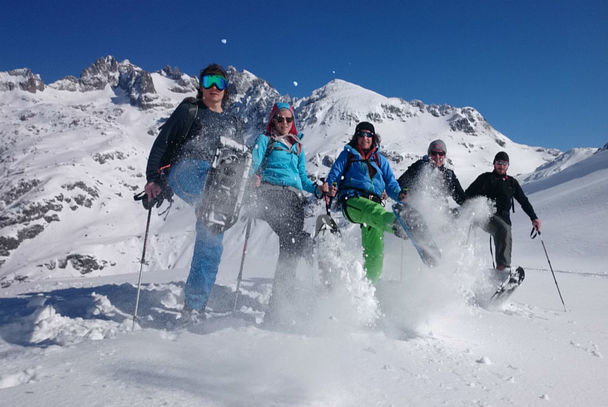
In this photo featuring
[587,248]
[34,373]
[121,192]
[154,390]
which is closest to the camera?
[154,390]

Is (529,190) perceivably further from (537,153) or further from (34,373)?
(537,153)

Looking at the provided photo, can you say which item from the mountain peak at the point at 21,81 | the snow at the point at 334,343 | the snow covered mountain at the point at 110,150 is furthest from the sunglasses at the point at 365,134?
the mountain peak at the point at 21,81

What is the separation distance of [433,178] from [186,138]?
401 centimetres

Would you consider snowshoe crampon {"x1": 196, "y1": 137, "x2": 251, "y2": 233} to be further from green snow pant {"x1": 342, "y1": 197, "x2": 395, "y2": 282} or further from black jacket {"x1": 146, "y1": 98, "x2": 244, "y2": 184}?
green snow pant {"x1": 342, "y1": 197, "x2": 395, "y2": 282}

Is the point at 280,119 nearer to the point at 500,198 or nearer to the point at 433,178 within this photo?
the point at 433,178

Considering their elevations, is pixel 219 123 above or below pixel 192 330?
above

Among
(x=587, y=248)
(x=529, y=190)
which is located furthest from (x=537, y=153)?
(x=587, y=248)

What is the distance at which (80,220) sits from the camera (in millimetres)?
108938

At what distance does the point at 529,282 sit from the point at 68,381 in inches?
355

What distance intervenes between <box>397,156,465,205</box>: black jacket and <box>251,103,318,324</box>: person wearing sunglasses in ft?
7.25

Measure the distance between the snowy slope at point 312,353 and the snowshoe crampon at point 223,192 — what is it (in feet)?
3.20

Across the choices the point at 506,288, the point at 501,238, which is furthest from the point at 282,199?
the point at 501,238

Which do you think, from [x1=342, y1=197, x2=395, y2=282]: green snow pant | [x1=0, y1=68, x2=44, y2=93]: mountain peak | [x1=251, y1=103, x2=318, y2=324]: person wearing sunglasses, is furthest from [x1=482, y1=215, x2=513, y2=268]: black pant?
[x1=0, y1=68, x2=44, y2=93]: mountain peak

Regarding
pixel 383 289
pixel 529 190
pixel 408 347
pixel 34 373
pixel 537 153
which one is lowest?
pixel 34 373
